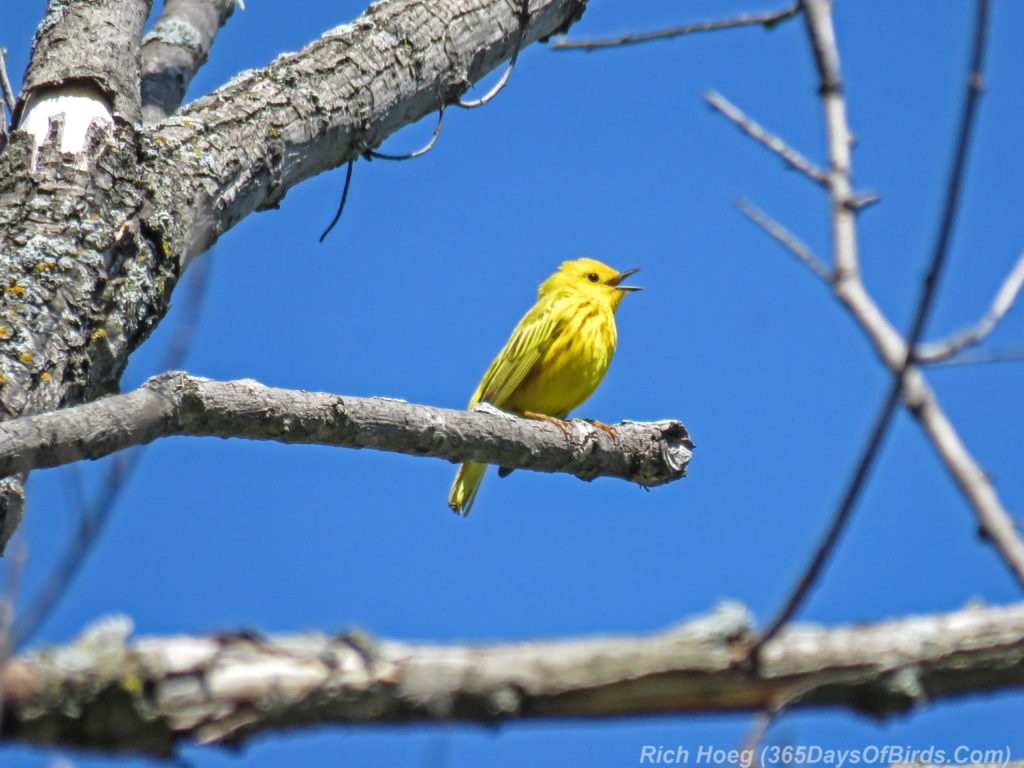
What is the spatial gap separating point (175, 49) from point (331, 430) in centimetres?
274

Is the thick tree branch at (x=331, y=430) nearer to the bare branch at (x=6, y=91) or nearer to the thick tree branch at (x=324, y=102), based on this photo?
the thick tree branch at (x=324, y=102)

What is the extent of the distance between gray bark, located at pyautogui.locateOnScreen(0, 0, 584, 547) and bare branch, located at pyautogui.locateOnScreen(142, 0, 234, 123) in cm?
74

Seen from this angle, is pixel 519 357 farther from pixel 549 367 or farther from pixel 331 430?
pixel 331 430

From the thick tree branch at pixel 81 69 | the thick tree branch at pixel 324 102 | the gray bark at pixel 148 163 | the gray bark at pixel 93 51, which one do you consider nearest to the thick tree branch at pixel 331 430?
the gray bark at pixel 148 163

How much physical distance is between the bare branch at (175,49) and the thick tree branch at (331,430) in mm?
2046

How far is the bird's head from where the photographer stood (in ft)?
30.6

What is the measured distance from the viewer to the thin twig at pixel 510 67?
580 cm

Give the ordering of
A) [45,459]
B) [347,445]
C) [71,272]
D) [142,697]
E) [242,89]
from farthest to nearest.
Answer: [242,89], [347,445], [71,272], [45,459], [142,697]

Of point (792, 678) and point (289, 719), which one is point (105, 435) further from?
point (792, 678)

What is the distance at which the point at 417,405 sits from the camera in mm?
4582

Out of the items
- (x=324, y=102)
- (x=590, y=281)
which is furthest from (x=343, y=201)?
(x=590, y=281)

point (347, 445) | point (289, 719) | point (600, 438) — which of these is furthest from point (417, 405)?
point (289, 719)

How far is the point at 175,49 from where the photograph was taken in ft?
19.6

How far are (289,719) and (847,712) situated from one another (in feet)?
2.52
